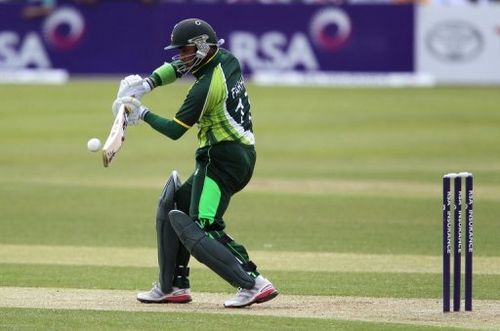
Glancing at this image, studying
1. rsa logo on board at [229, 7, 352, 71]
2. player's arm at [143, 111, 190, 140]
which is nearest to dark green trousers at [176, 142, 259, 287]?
player's arm at [143, 111, 190, 140]

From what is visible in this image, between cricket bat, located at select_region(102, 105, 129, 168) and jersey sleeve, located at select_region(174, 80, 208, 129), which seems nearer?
cricket bat, located at select_region(102, 105, 129, 168)

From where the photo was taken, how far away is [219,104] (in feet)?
27.1

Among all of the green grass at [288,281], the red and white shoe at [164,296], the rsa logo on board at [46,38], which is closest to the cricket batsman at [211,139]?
the red and white shoe at [164,296]

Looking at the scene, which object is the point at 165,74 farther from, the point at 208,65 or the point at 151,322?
the point at 151,322

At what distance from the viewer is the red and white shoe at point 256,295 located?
27.4 ft

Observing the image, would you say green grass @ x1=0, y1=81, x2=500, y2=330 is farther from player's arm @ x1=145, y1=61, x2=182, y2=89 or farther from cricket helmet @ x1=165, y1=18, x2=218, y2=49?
cricket helmet @ x1=165, y1=18, x2=218, y2=49

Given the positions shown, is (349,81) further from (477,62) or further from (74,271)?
(74,271)

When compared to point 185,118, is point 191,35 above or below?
above

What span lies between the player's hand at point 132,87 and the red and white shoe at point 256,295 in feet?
4.66

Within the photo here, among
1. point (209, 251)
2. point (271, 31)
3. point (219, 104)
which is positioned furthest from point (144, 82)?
point (271, 31)

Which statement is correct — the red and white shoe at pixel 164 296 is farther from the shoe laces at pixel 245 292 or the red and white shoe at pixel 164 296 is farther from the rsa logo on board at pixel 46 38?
the rsa logo on board at pixel 46 38

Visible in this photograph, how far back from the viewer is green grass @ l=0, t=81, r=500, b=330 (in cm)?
984

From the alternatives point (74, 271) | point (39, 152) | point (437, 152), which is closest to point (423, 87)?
point (437, 152)

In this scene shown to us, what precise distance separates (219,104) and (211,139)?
0.78ft
